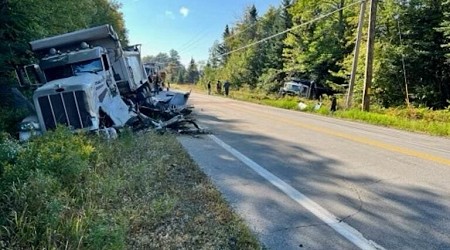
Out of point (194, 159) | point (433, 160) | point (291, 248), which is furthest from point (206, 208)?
point (433, 160)

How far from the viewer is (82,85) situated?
9.80m

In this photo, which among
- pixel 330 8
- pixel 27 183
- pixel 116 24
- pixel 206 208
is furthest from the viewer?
pixel 116 24

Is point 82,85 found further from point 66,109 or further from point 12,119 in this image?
point 12,119

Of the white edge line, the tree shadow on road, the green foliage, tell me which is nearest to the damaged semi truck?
the green foliage

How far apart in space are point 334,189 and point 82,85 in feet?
21.5

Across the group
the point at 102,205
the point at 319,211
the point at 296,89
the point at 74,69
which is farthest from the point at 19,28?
the point at 296,89

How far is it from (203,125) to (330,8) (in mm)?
28288

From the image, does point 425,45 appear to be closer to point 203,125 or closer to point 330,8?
point 330,8

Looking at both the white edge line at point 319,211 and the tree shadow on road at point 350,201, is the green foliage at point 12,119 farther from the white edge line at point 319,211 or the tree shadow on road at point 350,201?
the white edge line at point 319,211

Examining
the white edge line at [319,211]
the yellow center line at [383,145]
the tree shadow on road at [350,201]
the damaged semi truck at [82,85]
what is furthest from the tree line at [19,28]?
the white edge line at [319,211]

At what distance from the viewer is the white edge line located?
4.14 meters

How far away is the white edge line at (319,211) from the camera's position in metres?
4.14

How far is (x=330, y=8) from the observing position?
124ft

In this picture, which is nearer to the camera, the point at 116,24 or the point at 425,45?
the point at 425,45
